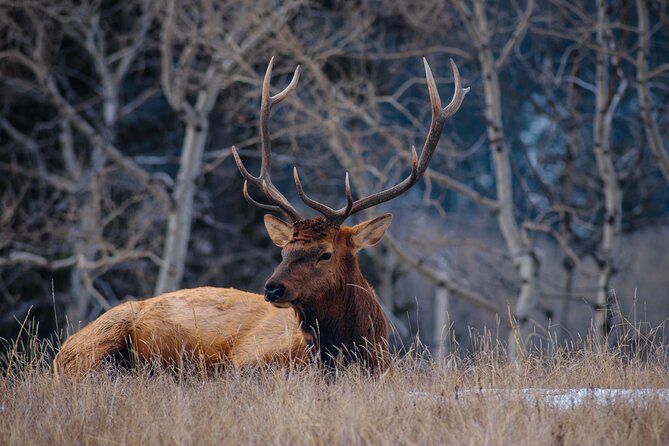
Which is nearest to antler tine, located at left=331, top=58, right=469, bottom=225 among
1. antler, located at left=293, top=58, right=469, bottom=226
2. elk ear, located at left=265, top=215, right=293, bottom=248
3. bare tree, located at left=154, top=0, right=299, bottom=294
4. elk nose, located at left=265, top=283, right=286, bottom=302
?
antler, located at left=293, top=58, right=469, bottom=226

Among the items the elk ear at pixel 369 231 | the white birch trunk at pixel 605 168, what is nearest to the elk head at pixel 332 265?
the elk ear at pixel 369 231

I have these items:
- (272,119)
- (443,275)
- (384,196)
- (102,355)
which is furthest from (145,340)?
(272,119)

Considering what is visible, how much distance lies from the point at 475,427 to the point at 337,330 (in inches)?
102

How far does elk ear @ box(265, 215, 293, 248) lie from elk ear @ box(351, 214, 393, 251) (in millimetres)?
525

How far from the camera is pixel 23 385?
618 centimetres

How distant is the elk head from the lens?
7.09m

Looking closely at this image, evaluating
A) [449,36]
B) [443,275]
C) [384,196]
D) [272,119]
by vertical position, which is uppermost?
[449,36]

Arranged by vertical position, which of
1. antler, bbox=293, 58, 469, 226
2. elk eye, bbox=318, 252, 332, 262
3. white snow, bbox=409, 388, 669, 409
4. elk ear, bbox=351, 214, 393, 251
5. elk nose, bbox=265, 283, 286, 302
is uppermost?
antler, bbox=293, 58, 469, 226

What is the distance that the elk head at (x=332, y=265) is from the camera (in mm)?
7086

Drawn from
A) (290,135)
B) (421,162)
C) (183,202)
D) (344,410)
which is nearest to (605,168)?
(290,135)

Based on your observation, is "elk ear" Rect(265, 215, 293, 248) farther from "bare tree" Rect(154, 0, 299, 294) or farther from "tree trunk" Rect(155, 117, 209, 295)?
"tree trunk" Rect(155, 117, 209, 295)

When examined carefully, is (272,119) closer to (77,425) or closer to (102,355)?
(102,355)

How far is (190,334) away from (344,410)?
275 cm

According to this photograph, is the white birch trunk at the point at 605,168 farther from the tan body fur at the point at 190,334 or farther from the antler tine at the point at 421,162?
the tan body fur at the point at 190,334
